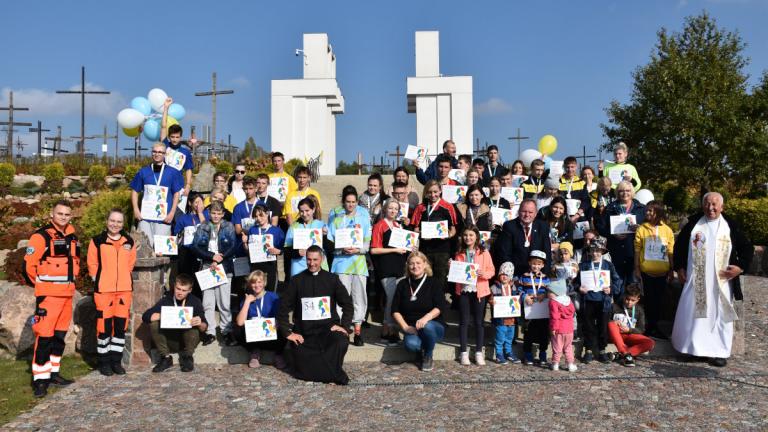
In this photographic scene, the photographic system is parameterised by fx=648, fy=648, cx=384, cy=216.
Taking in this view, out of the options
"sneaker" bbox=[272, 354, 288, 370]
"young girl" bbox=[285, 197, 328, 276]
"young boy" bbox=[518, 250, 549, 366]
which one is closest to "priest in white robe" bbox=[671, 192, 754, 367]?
"young boy" bbox=[518, 250, 549, 366]

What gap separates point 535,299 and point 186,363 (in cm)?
413

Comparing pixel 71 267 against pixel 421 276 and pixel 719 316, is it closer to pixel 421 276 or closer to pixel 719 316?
pixel 421 276

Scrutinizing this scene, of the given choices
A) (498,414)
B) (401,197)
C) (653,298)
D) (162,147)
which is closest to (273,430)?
(498,414)

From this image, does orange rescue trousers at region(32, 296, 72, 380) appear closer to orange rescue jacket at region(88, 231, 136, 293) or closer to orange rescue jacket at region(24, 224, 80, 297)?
orange rescue jacket at region(24, 224, 80, 297)

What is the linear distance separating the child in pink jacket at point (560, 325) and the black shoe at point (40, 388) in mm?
5487

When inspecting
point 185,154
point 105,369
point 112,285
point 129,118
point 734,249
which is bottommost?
point 105,369

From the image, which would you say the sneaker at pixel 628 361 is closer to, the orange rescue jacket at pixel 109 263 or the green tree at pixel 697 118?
the orange rescue jacket at pixel 109 263

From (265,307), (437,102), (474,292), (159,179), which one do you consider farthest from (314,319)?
(437,102)

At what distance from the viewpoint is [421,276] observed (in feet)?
24.9

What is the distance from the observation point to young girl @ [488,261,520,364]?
301 inches

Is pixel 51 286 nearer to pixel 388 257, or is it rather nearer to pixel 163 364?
pixel 163 364

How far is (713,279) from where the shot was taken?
767 cm

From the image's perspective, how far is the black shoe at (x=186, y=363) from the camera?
24.5ft

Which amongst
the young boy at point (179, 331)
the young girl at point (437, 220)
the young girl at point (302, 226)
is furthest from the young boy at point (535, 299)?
the young boy at point (179, 331)
